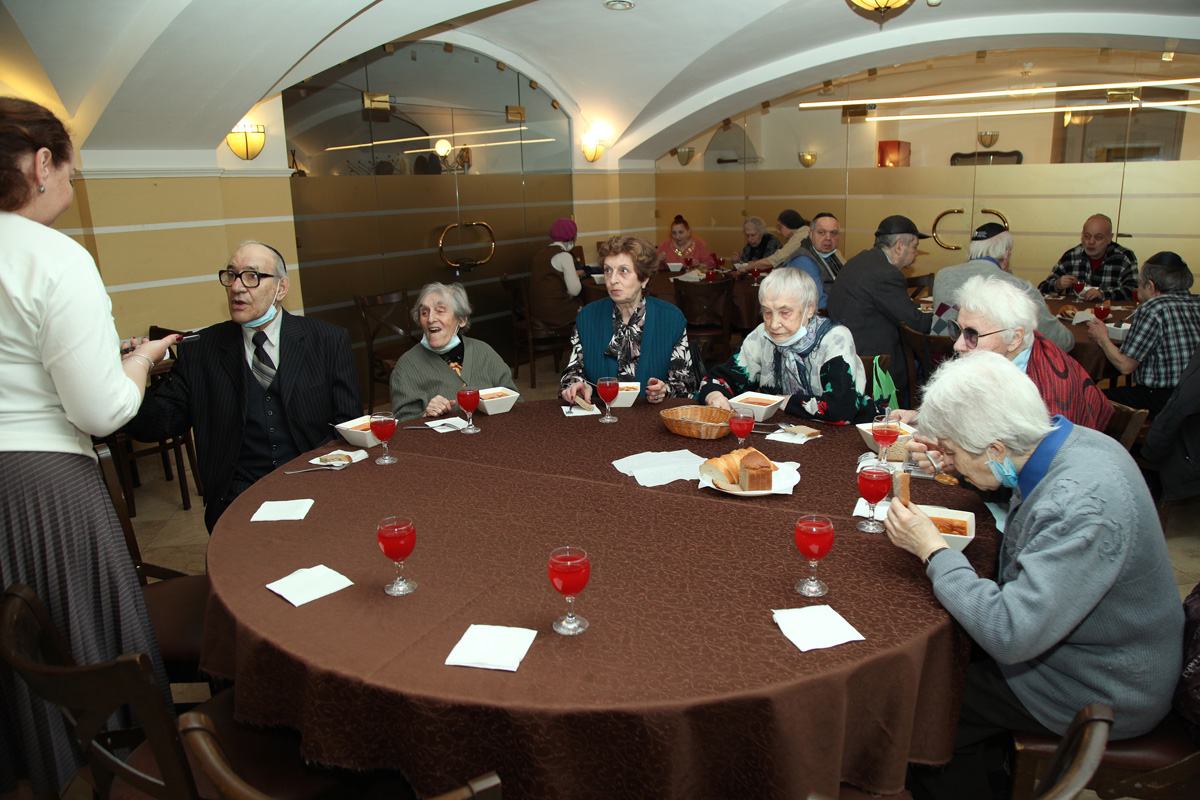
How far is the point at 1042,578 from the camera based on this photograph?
57.6 inches

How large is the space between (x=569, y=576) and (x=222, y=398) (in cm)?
183

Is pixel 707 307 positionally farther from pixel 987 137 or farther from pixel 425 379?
pixel 987 137

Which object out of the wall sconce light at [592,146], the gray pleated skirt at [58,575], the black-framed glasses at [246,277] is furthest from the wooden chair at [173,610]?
the wall sconce light at [592,146]

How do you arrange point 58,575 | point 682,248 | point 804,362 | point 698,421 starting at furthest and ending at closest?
point 682,248 < point 804,362 < point 698,421 < point 58,575

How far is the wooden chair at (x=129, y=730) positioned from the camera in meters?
1.24

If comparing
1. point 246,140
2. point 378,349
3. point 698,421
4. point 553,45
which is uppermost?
point 553,45

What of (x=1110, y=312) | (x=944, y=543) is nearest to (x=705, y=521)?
(x=944, y=543)

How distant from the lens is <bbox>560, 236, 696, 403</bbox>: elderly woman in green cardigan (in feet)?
11.0

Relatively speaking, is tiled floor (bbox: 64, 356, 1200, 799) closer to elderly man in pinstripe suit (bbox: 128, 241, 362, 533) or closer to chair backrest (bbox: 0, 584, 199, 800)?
elderly man in pinstripe suit (bbox: 128, 241, 362, 533)

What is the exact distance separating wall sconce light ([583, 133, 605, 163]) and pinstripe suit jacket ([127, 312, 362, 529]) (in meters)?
6.63

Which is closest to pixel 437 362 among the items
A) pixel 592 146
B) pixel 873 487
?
pixel 873 487

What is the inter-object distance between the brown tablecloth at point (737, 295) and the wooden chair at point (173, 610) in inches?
191

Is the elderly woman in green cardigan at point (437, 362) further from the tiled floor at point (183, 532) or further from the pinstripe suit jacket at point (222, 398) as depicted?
the tiled floor at point (183, 532)

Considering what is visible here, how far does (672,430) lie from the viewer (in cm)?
267
